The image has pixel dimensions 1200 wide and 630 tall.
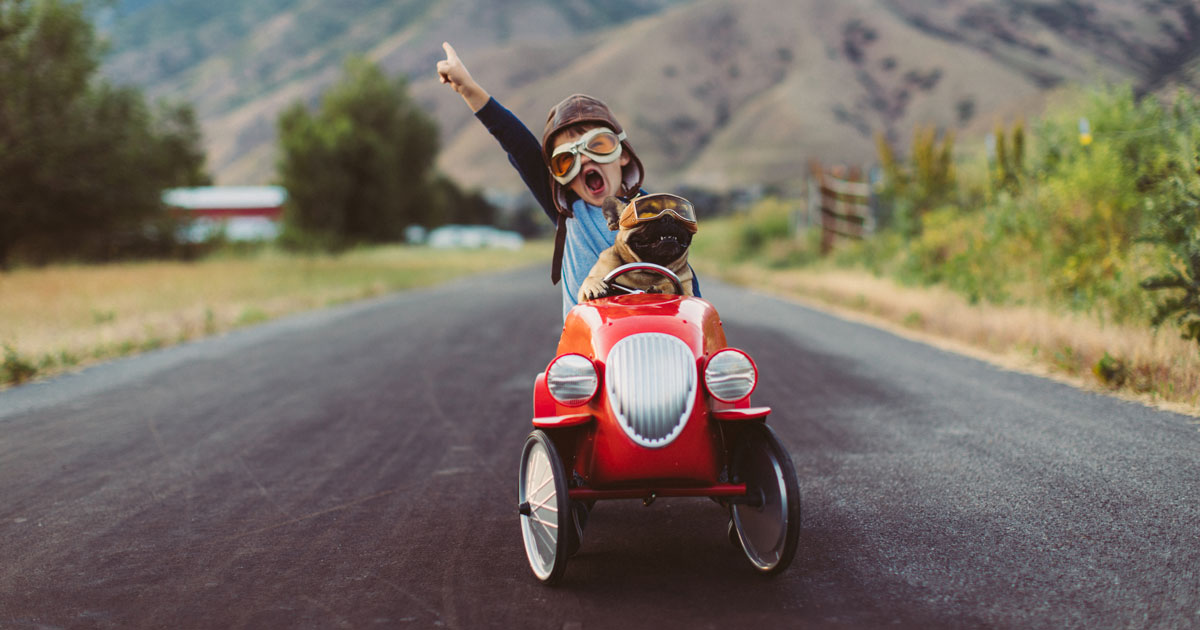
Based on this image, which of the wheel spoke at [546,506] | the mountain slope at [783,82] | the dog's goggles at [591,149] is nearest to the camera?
the wheel spoke at [546,506]

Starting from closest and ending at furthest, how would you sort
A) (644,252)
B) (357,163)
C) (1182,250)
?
(644,252) < (1182,250) < (357,163)

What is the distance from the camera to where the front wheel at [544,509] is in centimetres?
310

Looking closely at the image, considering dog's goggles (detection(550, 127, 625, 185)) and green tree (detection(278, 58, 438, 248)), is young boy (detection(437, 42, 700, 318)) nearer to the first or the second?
dog's goggles (detection(550, 127, 625, 185))

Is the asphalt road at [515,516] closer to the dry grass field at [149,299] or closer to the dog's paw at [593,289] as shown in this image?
the dog's paw at [593,289]

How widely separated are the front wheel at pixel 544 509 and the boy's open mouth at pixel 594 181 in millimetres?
1270

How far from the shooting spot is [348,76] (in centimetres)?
5228

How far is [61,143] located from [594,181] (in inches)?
819

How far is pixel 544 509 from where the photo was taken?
328 cm

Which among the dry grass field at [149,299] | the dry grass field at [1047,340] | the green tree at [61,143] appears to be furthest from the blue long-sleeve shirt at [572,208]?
the green tree at [61,143]

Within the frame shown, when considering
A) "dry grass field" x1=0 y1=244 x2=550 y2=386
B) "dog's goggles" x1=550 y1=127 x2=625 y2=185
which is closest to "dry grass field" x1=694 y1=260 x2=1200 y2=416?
"dog's goggles" x1=550 y1=127 x2=625 y2=185

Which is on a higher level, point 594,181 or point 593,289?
point 594,181

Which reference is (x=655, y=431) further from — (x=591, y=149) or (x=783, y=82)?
(x=783, y=82)

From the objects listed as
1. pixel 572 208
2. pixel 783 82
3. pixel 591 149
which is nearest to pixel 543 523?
pixel 572 208

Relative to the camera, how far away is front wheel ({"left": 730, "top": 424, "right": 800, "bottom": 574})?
3.08 m
